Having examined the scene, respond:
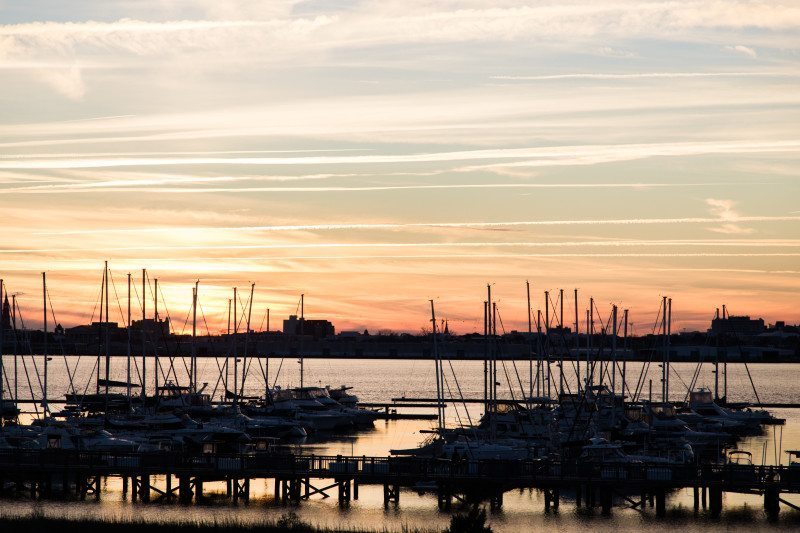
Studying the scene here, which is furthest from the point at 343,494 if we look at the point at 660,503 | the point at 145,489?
the point at 660,503

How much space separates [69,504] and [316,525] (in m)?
15.8

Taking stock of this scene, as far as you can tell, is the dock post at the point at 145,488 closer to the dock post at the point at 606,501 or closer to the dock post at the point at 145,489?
the dock post at the point at 145,489

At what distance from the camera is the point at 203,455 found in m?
66.8

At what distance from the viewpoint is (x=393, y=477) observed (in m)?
63.9

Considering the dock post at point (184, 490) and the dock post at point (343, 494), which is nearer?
the dock post at point (343, 494)

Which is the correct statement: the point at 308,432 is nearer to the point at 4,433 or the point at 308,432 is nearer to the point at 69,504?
the point at 4,433

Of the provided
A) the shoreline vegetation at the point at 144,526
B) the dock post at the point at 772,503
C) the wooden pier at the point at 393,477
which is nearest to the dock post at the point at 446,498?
the wooden pier at the point at 393,477

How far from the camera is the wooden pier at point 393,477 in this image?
62.7 meters

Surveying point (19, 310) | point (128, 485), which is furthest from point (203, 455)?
point (19, 310)

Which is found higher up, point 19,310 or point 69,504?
point 19,310

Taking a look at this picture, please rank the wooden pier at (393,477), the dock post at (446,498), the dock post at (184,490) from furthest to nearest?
the dock post at (184,490) → the dock post at (446,498) → the wooden pier at (393,477)

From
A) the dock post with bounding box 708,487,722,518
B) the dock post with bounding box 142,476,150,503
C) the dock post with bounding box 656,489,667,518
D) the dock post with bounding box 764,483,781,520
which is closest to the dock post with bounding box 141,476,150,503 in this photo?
the dock post with bounding box 142,476,150,503

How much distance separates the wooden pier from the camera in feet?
206

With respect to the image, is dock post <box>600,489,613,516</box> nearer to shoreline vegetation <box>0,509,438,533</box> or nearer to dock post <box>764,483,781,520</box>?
dock post <box>764,483,781,520</box>
